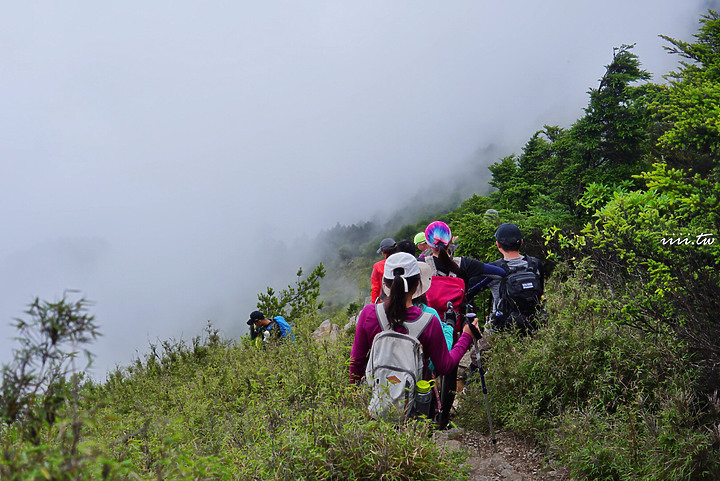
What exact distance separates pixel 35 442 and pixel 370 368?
2.04m

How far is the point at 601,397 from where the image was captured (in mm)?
3996

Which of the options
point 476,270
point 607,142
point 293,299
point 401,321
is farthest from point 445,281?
point 607,142

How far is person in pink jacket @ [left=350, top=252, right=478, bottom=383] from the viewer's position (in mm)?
3174

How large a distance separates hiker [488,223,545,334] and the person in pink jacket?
1.96 meters

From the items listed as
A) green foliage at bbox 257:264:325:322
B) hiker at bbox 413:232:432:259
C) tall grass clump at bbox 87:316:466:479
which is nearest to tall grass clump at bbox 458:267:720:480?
tall grass clump at bbox 87:316:466:479

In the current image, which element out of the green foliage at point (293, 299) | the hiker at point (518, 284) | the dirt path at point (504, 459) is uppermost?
the green foliage at point (293, 299)

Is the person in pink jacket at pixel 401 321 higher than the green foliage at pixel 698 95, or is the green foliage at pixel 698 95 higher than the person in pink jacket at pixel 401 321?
the green foliage at pixel 698 95

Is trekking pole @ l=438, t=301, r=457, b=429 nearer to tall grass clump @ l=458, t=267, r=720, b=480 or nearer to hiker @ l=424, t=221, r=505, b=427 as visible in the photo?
hiker @ l=424, t=221, r=505, b=427

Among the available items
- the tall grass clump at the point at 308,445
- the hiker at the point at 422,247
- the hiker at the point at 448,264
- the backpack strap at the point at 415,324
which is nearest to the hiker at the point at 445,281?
the hiker at the point at 448,264

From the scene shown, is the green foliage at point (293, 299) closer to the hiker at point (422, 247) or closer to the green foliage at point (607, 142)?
the hiker at point (422, 247)

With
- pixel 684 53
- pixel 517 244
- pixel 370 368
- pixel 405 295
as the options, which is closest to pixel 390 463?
→ pixel 370 368

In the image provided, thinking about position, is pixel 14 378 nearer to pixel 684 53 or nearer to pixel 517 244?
pixel 517 244

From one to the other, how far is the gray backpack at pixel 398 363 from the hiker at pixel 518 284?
7.29ft

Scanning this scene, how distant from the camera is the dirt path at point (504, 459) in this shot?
150 inches
